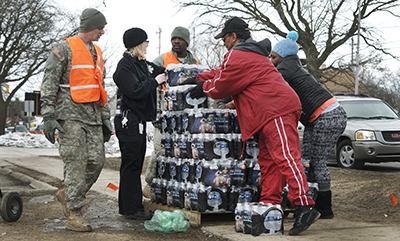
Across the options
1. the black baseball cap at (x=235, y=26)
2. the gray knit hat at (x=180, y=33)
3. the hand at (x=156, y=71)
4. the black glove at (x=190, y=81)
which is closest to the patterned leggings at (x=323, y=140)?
the black baseball cap at (x=235, y=26)

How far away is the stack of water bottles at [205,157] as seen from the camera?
4.59 m

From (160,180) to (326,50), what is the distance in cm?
2063

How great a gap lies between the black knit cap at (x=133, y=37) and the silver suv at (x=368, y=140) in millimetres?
6761

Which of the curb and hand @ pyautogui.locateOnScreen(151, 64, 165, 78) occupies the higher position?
hand @ pyautogui.locateOnScreen(151, 64, 165, 78)

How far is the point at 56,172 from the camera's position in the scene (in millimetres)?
10672

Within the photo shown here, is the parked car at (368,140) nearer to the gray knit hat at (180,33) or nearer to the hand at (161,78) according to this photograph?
the gray knit hat at (180,33)

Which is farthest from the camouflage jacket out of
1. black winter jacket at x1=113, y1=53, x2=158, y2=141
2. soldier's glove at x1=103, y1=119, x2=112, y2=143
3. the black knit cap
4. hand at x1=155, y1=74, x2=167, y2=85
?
hand at x1=155, y1=74, x2=167, y2=85

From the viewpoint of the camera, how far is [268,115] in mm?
4191

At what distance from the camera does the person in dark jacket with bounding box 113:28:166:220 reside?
16.6 feet

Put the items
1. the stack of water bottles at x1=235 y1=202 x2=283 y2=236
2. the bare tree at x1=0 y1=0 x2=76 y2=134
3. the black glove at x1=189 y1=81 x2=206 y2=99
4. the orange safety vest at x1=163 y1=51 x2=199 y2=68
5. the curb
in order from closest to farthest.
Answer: the stack of water bottles at x1=235 y1=202 x2=283 y2=236, the black glove at x1=189 y1=81 x2=206 y2=99, the orange safety vest at x1=163 y1=51 x2=199 y2=68, the curb, the bare tree at x1=0 y1=0 x2=76 y2=134

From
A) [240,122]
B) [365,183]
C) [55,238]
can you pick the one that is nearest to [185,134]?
[240,122]

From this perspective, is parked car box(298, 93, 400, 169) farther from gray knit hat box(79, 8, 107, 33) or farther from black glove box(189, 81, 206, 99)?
gray knit hat box(79, 8, 107, 33)

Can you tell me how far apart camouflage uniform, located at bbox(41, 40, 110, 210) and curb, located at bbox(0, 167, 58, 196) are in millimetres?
2796

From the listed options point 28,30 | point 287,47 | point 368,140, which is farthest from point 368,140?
point 28,30
